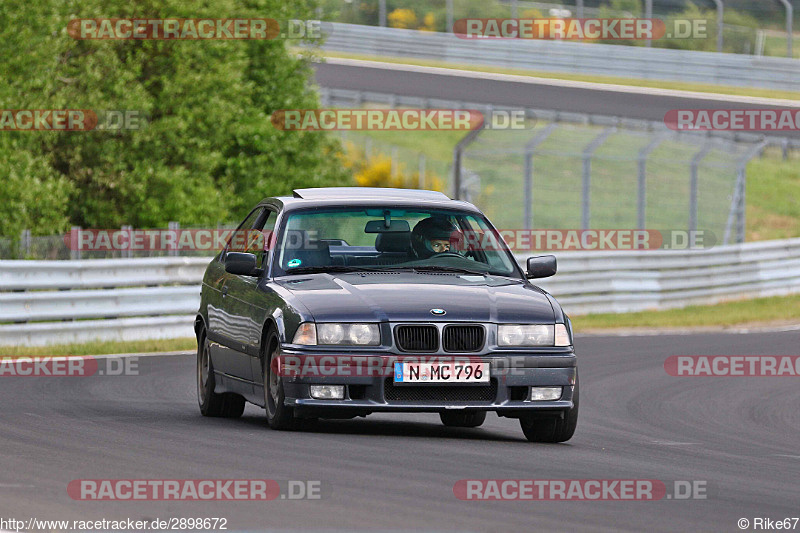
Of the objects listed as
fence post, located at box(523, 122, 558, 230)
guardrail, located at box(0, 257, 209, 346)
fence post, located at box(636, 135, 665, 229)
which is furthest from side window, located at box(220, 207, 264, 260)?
fence post, located at box(636, 135, 665, 229)

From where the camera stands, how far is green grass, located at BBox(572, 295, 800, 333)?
2417 cm

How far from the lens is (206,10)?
2819cm

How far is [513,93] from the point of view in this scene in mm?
45031

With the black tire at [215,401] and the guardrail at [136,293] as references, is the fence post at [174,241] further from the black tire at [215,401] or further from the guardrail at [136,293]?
the black tire at [215,401]

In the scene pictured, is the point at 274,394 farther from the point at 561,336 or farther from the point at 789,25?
the point at 789,25

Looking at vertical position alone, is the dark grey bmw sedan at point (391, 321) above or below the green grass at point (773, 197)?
above

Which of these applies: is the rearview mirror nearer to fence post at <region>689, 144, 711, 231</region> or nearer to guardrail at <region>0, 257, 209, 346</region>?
guardrail at <region>0, 257, 209, 346</region>

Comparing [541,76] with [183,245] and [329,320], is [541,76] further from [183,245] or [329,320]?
[329,320]

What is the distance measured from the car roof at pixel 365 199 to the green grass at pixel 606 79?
29138 millimetres

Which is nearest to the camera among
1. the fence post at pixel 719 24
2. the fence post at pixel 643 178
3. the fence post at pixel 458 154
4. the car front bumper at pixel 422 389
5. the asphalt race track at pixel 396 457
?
the asphalt race track at pixel 396 457

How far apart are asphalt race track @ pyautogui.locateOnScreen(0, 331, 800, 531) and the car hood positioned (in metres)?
0.73

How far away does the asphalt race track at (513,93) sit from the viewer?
41.9m

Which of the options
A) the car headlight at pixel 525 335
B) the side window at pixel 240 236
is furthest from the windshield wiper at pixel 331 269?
the side window at pixel 240 236

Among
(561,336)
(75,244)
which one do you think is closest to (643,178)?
(75,244)
